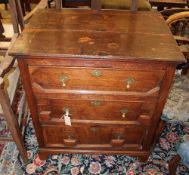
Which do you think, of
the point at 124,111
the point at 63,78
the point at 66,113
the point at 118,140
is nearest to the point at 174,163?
the point at 118,140

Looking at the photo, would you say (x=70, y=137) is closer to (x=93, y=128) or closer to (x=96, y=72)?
(x=93, y=128)

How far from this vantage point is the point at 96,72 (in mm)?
1006

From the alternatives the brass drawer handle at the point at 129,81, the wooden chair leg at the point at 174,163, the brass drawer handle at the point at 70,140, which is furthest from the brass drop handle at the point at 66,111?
the wooden chair leg at the point at 174,163

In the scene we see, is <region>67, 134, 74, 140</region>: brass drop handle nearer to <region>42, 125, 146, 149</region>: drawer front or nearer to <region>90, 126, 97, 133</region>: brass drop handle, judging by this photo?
<region>42, 125, 146, 149</region>: drawer front

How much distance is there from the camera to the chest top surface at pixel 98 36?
3.04 feet

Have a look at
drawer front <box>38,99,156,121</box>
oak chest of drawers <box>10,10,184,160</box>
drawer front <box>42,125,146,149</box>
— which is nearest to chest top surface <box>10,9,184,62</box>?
oak chest of drawers <box>10,10,184,160</box>

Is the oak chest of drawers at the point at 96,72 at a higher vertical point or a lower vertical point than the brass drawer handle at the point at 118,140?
higher

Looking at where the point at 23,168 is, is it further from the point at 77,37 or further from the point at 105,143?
the point at 77,37

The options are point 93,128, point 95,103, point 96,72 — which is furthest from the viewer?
point 93,128

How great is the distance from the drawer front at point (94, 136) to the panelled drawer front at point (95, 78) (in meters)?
0.34

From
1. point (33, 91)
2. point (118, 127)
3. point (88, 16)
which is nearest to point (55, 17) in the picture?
point (88, 16)

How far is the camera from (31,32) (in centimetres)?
107

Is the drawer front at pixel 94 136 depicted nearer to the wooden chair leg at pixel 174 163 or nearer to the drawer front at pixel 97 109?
the drawer front at pixel 97 109

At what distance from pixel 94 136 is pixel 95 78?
522 millimetres
